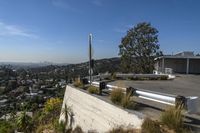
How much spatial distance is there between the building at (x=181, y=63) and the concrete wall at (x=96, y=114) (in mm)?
17601

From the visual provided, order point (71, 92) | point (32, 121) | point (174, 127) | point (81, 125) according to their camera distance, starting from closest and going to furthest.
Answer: point (174, 127)
point (81, 125)
point (71, 92)
point (32, 121)

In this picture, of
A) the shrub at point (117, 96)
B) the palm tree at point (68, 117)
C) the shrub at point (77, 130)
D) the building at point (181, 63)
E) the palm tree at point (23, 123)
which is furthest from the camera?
the building at point (181, 63)

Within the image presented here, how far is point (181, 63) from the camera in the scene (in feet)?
109

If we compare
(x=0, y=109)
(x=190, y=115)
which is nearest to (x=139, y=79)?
(x=190, y=115)

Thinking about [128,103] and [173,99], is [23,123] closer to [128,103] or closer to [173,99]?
[128,103]

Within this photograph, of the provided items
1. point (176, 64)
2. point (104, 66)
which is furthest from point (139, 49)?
point (104, 66)

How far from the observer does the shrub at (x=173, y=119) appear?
786 centimetres

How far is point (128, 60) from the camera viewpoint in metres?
37.2

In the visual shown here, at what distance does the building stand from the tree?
7.86 ft

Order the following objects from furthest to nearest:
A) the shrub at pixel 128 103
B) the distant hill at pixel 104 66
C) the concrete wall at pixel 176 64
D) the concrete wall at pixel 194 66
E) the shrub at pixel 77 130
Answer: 1. the distant hill at pixel 104 66
2. the concrete wall at pixel 176 64
3. the concrete wall at pixel 194 66
4. the shrub at pixel 77 130
5. the shrub at pixel 128 103

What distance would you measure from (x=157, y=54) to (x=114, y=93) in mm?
25545

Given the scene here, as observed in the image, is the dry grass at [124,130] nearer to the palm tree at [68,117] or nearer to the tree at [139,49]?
the palm tree at [68,117]

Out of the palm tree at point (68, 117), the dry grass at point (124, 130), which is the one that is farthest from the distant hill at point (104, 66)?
the dry grass at point (124, 130)

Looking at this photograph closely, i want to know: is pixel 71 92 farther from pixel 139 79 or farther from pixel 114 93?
pixel 139 79
